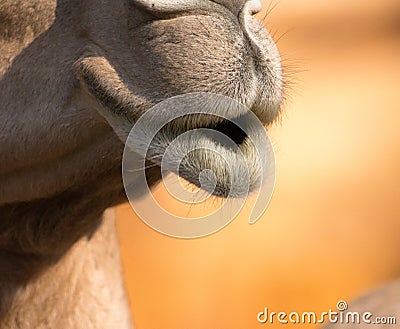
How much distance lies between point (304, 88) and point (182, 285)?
926mm

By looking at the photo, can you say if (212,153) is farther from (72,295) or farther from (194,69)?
(72,295)

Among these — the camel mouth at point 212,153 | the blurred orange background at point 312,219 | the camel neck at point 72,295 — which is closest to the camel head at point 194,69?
the camel mouth at point 212,153

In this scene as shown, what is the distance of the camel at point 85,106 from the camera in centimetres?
168

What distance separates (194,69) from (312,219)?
293cm

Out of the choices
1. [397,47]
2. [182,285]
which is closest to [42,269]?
[182,285]

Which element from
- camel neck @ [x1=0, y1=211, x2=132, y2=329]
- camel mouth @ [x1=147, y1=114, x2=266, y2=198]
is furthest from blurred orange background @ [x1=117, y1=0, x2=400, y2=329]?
camel mouth @ [x1=147, y1=114, x2=266, y2=198]

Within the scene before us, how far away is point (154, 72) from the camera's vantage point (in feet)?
5.57

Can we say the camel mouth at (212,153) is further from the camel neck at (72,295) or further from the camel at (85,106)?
the camel neck at (72,295)

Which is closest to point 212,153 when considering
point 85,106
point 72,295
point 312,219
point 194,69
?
point 194,69

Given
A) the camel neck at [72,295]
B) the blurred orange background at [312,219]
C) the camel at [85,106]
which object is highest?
the camel at [85,106]

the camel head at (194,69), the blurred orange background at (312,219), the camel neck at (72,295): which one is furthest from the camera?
the blurred orange background at (312,219)

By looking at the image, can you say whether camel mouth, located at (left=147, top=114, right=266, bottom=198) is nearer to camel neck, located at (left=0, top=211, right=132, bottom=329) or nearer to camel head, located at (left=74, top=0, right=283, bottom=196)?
camel head, located at (left=74, top=0, right=283, bottom=196)

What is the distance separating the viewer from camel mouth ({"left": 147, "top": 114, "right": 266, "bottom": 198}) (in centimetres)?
170

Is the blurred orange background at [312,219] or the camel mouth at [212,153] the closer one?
the camel mouth at [212,153]
